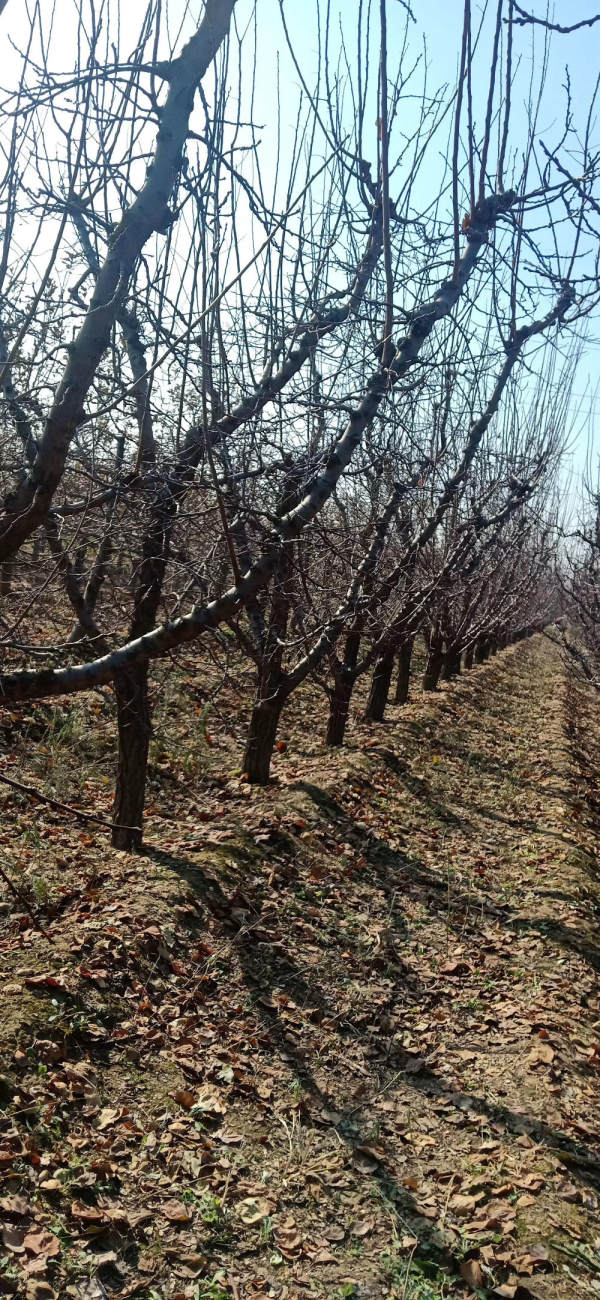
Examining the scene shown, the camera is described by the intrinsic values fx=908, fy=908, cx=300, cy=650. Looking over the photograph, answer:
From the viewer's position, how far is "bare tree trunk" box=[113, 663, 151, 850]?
5.57 meters

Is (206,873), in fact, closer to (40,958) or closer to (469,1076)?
(40,958)

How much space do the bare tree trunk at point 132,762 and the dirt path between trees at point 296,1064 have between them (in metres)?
0.19

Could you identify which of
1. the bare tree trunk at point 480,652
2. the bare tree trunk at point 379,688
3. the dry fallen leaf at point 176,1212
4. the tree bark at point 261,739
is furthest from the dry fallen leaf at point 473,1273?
the bare tree trunk at point 480,652

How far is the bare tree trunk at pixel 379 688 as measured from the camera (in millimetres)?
10016

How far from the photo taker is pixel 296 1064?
12.8ft

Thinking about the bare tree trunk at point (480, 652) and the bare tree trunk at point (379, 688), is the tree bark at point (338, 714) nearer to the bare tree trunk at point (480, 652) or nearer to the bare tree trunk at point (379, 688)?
the bare tree trunk at point (379, 688)

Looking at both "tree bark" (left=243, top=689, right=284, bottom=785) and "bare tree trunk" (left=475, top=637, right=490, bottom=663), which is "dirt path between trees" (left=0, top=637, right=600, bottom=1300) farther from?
"bare tree trunk" (left=475, top=637, right=490, bottom=663)

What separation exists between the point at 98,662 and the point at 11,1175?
166 centimetres

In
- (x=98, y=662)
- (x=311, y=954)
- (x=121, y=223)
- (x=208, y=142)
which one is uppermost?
(x=208, y=142)

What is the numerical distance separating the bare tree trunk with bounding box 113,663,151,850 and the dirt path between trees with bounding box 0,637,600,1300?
0.63 feet

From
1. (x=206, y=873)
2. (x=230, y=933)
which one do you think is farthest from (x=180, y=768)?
(x=230, y=933)

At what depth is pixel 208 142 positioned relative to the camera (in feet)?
10.5

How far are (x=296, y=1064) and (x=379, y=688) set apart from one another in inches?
263

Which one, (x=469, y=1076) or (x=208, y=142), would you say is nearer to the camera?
(x=208, y=142)
